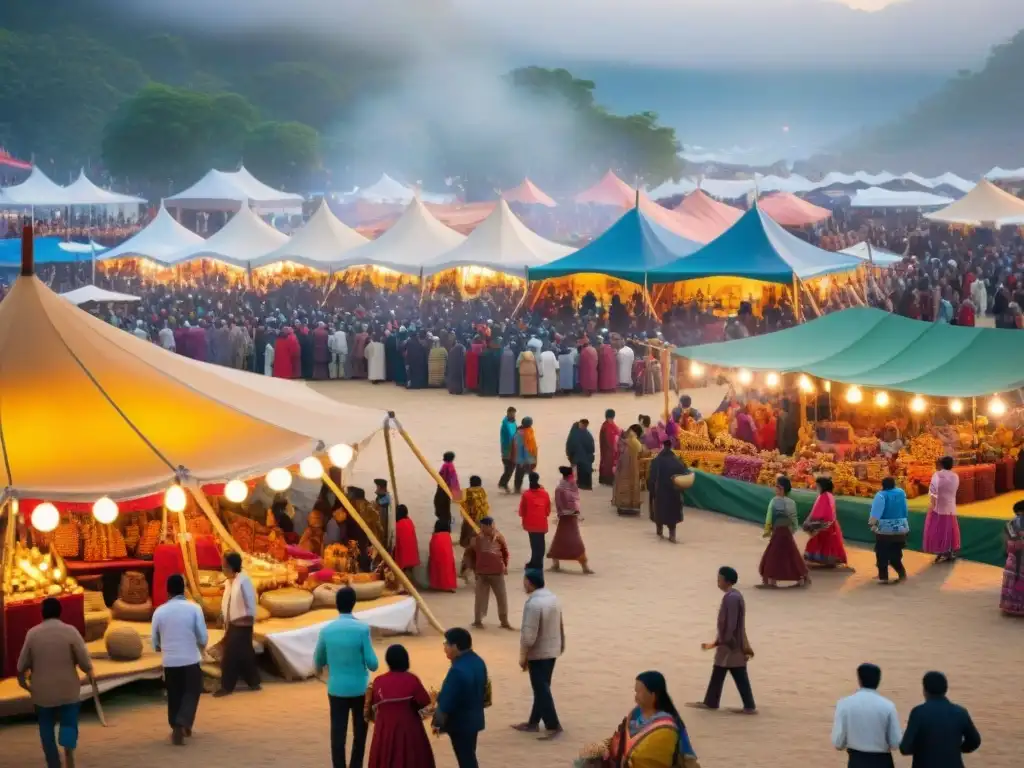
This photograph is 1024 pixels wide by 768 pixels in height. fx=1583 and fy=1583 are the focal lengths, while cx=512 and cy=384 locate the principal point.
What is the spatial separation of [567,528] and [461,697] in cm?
665

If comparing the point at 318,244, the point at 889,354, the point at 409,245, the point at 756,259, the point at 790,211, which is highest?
the point at 790,211

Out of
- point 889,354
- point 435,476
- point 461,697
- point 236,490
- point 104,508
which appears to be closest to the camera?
point 461,697

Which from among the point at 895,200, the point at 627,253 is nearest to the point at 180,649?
the point at 627,253

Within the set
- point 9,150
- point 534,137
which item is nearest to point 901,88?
point 534,137

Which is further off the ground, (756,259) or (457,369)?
(756,259)

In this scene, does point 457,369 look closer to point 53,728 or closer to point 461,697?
point 53,728

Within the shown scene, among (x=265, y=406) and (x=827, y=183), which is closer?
(x=265, y=406)

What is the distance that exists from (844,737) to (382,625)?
511 cm

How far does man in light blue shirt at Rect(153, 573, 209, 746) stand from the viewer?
9.62 metres

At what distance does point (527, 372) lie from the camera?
25.3 meters

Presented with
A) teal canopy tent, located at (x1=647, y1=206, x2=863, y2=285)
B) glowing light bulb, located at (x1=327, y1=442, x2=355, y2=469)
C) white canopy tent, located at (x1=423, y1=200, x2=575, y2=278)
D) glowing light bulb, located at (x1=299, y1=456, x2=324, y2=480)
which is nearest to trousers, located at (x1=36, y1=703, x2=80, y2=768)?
glowing light bulb, located at (x1=299, y1=456, x2=324, y2=480)

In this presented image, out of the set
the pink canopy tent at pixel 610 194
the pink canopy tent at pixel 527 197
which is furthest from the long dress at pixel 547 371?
the pink canopy tent at pixel 527 197

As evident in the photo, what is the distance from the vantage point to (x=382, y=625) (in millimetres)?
12070

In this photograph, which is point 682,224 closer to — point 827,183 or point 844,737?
point 844,737
